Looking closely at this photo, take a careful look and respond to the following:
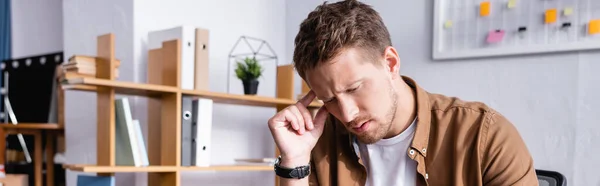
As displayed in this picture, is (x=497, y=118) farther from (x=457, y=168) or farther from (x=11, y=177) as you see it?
(x=11, y=177)

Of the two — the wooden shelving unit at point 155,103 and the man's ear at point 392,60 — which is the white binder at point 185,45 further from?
the man's ear at point 392,60

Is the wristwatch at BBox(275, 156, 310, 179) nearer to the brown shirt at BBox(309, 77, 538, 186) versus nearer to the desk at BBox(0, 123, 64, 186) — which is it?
the brown shirt at BBox(309, 77, 538, 186)

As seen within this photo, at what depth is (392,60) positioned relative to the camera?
4.22ft

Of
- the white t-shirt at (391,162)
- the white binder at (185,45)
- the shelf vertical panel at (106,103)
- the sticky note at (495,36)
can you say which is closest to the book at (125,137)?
the shelf vertical panel at (106,103)

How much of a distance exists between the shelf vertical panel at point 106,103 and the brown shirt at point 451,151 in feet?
2.93

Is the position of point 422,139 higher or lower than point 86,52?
lower

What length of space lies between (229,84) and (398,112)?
1526 mm

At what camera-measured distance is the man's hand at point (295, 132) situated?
141 cm

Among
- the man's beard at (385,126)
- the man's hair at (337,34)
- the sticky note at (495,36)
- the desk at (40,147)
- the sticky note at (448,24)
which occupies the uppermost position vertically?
the sticky note at (448,24)

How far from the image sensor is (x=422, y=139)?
1.32m

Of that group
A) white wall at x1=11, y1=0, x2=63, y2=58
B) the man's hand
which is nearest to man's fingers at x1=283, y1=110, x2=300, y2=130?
the man's hand

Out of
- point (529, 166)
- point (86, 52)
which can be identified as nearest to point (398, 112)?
point (529, 166)

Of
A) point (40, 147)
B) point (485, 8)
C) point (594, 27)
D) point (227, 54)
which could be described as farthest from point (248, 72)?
point (40, 147)

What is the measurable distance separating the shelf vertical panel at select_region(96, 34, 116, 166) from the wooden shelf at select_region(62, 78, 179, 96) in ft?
0.15
